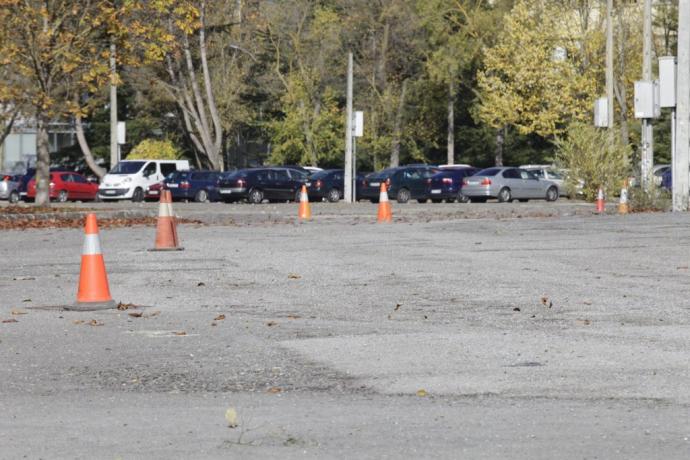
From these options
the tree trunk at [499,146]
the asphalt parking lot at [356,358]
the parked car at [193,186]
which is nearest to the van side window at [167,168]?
the parked car at [193,186]

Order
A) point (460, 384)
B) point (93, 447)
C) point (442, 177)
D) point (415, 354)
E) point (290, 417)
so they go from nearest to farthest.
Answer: point (93, 447)
point (290, 417)
point (460, 384)
point (415, 354)
point (442, 177)

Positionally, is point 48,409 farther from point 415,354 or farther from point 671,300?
point 671,300

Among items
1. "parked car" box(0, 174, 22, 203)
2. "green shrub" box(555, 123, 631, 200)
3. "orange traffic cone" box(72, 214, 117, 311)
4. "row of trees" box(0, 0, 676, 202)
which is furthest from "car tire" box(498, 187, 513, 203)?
"orange traffic cone" box(72, 214, 117, 311)

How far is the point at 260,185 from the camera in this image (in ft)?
195

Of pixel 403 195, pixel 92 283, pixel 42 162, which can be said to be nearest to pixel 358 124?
pixel 403 195

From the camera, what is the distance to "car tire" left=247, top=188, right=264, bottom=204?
5903 centimetres

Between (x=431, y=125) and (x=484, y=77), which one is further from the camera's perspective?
(x=431, y=125)

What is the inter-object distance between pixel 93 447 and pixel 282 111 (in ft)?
244

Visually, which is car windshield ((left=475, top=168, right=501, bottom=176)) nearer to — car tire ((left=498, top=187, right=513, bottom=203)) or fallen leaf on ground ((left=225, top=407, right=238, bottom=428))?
car tire ((left=498, top=187, right=513, bottom=203))

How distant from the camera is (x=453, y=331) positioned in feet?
38.7

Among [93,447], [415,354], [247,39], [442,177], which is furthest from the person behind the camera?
[247,39]

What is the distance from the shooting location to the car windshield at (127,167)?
6221cm

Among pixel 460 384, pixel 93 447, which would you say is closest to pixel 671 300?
pixel 460 384

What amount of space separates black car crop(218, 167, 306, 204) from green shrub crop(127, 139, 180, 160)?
51.9 ft
